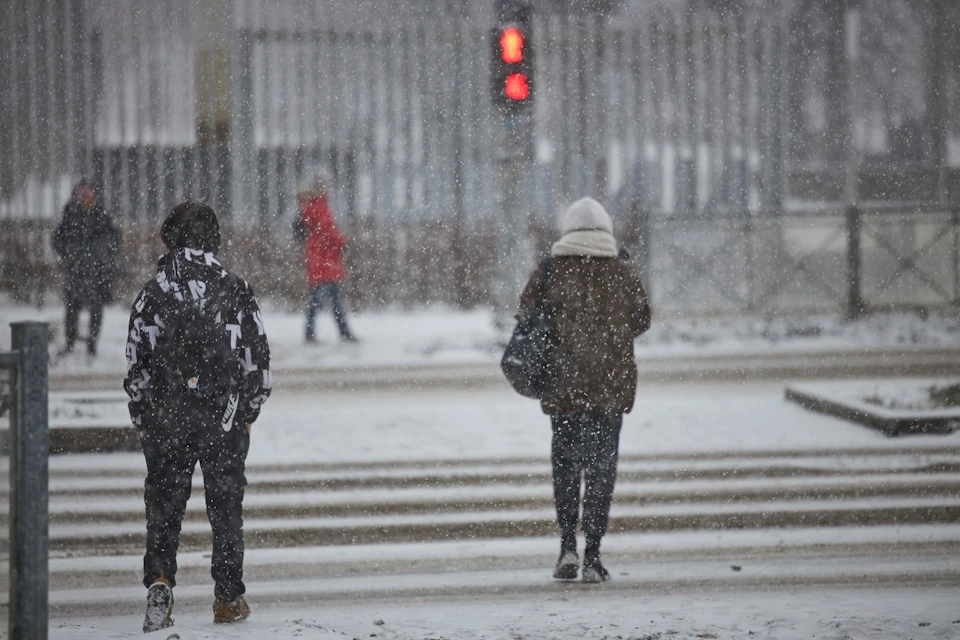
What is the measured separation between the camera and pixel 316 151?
17.2 m

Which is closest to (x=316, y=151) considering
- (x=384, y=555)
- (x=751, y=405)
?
(x=751, y=405)

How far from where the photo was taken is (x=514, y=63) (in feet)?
36.4

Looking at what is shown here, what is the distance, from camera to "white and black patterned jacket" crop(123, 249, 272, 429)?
451 cm

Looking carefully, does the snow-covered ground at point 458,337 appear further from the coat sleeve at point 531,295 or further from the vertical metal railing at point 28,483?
the vertical metal railing at point 28,483

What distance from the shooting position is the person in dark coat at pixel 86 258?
12.3 meters

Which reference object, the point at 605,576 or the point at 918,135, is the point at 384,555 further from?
the point at 918,135

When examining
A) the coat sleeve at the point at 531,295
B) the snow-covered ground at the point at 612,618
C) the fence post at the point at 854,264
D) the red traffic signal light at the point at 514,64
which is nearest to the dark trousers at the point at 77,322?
the red traffic signal light at the point at 514,64

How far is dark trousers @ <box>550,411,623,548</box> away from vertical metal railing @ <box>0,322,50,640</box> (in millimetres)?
2480

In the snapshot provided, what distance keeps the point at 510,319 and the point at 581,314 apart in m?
8.75

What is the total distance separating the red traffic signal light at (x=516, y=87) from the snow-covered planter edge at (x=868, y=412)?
3.54 m

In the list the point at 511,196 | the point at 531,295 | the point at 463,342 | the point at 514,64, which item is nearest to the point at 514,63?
the point at 514,64

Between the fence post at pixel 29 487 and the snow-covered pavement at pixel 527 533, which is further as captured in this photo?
the snow-covered pavement at pixel 527 533

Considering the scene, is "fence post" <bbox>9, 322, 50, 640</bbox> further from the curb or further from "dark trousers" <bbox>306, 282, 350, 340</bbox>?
"dark trousers" <bbox>306, 282, 350, 340</bbox>

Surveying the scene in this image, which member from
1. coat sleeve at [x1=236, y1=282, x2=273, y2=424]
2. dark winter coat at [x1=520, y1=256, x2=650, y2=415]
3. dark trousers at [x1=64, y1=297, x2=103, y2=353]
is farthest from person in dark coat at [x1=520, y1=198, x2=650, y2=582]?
dark trousers at [x1=64, y1=297, x2=103, y2=353]
